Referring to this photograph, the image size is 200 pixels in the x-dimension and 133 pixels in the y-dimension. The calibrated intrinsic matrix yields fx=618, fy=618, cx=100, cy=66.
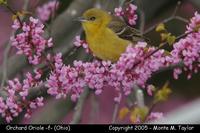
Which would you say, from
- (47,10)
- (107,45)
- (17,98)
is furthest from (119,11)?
(47,10)

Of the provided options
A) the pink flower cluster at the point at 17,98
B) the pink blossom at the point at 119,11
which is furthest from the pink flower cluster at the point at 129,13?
the pink flower cluster at the point at 17,98

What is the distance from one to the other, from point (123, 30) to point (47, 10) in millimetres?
663

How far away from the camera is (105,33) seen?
2080mm

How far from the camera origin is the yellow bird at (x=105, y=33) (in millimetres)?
2016

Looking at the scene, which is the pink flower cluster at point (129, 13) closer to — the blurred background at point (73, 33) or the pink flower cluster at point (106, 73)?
the blurred background at point (73, 33)

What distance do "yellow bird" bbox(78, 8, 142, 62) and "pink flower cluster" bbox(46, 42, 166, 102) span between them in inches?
3.6

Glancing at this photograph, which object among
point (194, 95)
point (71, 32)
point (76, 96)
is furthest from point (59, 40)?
point (194, 95)

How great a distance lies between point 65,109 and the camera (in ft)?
8.39

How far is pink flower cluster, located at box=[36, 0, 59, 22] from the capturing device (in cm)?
258

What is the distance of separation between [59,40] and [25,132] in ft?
1.90

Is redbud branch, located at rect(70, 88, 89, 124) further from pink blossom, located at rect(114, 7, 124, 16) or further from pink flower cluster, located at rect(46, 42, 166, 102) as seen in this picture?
pink blossom, located at rect(114, 7, 124, 16)

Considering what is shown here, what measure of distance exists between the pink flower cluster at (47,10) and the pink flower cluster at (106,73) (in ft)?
1.77

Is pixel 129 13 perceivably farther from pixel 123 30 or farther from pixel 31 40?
pixel 31 40

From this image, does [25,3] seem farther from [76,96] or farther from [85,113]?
[85,113]
